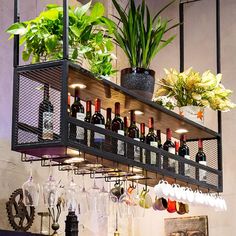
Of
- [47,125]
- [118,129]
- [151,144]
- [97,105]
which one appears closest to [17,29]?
[47,125]

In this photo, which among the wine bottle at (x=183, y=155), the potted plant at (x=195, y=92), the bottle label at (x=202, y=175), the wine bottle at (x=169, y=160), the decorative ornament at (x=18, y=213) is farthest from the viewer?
the decorative ornament at (x=18, y=213)

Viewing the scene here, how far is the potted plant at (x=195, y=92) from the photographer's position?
471cm

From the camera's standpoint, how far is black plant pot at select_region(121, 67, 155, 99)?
411cm

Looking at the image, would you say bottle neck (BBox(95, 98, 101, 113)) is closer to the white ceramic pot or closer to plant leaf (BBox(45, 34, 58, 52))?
plant leaf (BBox(45, 34, 58, 52))

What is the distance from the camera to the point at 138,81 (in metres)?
4.12

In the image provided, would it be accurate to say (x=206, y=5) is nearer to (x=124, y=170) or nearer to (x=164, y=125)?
(x=164, y=125)

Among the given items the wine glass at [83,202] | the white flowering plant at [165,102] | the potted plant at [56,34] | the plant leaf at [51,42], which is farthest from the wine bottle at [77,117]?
the white flowering plant at [165,102]

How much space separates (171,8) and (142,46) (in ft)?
12.3

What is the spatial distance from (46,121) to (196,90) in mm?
1695

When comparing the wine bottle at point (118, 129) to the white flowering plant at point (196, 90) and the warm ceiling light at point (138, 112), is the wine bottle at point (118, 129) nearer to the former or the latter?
the warm ceiling light at point (138, 112)

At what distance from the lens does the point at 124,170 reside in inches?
158

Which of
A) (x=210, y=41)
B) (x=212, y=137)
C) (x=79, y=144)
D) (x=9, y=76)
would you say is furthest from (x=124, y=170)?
(x=210, y=41)

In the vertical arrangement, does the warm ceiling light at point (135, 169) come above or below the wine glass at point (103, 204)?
above

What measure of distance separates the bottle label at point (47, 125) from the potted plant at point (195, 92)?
1467 mm
